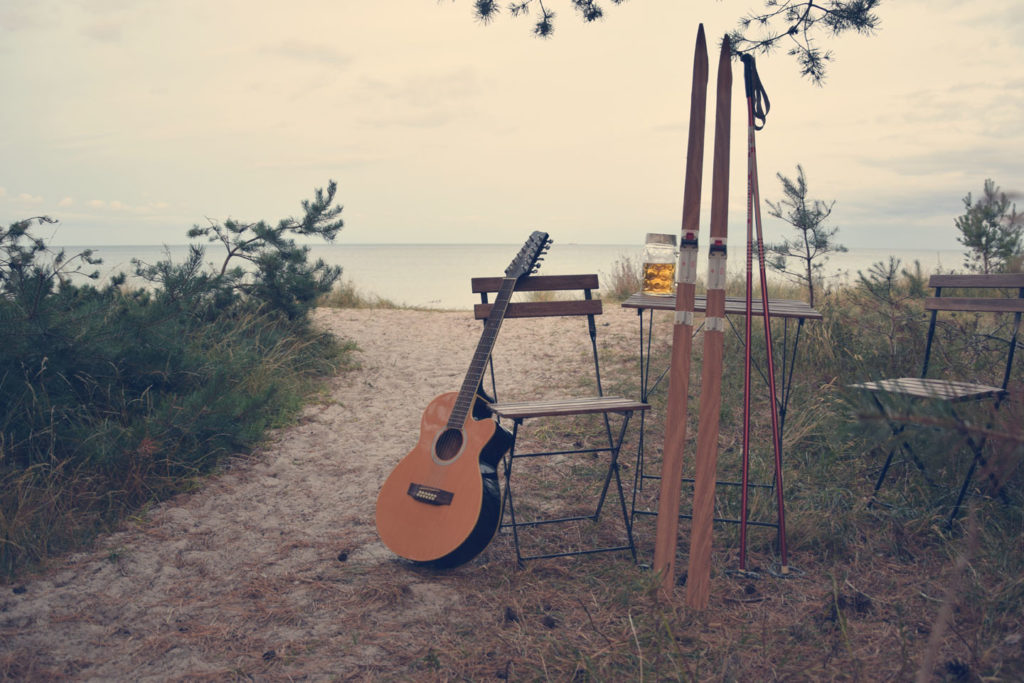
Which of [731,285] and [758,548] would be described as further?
[731,285]

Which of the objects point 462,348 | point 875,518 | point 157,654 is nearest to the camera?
point 157,654

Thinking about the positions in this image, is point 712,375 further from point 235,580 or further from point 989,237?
point 989,237

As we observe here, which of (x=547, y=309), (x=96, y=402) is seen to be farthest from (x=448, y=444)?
(x=96, y=402)

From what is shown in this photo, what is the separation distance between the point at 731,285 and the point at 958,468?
5.69m

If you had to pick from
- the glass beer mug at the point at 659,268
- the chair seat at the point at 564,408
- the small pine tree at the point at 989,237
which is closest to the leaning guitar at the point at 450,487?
the chair seat at the point at 564,408

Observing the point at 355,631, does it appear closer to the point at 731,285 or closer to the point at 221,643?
the point at 221,643

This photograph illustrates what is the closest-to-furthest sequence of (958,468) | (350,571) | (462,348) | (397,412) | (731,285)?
(350,571)
(958,468)
(397,412)
(462,348)
(731,285)

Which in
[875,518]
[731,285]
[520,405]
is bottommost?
[875,518]

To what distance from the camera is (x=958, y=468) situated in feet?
12.1

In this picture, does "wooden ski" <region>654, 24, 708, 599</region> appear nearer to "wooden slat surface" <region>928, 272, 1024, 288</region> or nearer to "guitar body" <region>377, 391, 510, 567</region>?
"guitar body" <region>377, 391, 510, 567</region>

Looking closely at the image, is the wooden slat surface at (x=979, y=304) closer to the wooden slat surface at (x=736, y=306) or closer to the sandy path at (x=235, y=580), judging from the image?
the wooden slat surface at (x=736, y=306)

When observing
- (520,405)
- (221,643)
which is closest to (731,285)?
(520,405)

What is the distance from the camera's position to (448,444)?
3.23 metres

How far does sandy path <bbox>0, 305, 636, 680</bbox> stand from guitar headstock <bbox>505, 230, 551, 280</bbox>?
1458 millimetres
